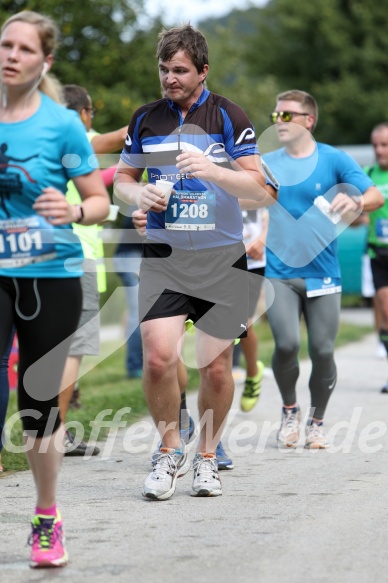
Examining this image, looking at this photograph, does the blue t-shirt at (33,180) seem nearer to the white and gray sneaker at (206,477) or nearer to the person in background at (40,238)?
the person in background at (40,238)

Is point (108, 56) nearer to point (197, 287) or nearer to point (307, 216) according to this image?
point (307, 216)

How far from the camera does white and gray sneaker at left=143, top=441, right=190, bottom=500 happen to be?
5.59m

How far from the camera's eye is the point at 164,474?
5.70 m

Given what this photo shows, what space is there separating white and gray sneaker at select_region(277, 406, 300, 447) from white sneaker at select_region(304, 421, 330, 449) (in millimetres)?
78

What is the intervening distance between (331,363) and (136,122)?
241 cm

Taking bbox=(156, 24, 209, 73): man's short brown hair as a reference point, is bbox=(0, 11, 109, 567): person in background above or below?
below

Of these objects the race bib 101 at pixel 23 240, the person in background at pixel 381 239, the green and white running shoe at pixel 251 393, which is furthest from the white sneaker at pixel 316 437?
the race bib 101 at pixel 23 240

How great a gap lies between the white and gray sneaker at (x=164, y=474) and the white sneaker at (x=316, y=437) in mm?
1537

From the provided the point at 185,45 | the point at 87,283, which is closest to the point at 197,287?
the point at 185,45

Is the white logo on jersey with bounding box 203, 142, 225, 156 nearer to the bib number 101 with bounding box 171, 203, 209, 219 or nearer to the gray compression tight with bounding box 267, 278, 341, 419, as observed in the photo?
the bib number 101 with bounding box 171, 203, 209, 219

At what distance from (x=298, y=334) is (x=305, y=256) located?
1.68 feet

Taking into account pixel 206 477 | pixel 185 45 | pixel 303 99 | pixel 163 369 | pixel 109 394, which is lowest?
pixel 109 394

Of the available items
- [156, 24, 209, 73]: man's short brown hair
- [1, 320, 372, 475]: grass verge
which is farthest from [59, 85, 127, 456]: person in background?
[156, 24, 209, 73]: man's short brown hair

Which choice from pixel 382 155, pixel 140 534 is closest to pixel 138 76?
pixel 382 155
